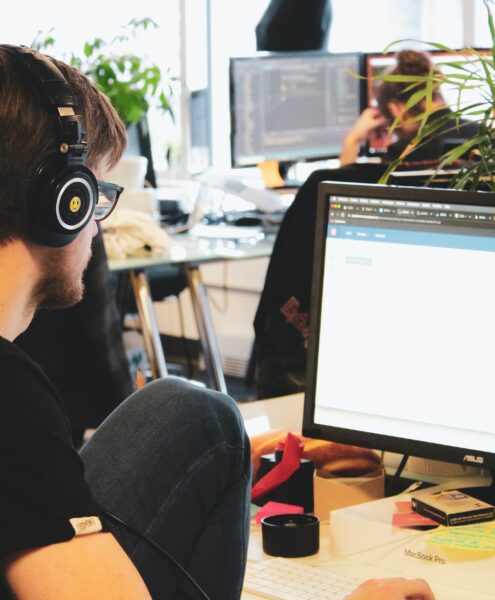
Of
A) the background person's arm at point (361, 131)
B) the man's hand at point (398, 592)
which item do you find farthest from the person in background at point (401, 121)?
the man's hand at point (398, 592)

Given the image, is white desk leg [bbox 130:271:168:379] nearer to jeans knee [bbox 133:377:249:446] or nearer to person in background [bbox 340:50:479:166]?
person in background [bbox 340:50:479:166]

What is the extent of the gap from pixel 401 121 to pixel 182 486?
2094 mm

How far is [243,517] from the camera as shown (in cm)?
122

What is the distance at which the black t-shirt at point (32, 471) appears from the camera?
2.71ft

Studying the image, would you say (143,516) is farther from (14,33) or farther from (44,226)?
(14,33)

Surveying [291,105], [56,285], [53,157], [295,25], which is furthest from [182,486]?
[295,25]

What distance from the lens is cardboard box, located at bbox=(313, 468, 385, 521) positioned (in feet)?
4.47

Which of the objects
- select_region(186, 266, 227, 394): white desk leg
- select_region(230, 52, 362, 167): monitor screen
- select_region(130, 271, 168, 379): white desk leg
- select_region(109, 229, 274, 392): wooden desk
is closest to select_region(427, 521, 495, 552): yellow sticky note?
select_region(109, 229, 274, 392): wooden desk

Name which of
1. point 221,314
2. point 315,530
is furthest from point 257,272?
point 315,530

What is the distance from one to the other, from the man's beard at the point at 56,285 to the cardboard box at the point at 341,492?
477 millimetres

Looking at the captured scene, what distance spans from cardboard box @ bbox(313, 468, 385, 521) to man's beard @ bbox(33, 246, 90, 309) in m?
0.48

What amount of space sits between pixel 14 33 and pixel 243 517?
4.14 meters

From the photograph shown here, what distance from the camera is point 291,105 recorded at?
3.98 m

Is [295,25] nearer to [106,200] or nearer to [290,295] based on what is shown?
[290,295]
